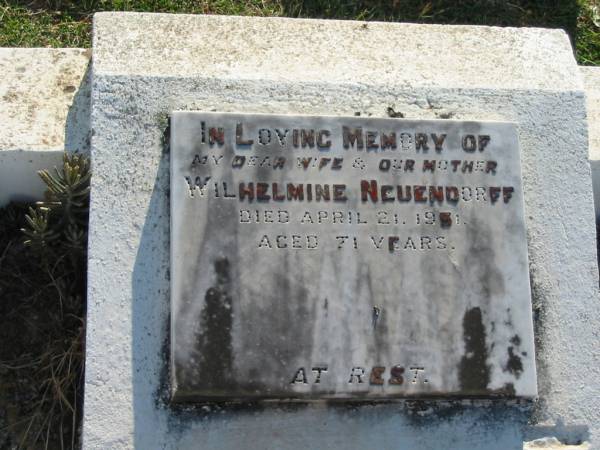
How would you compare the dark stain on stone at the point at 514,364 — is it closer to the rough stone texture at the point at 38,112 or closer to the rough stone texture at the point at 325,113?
the rough stone texture at the point at 325,113

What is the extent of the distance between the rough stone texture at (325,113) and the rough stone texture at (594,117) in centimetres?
28

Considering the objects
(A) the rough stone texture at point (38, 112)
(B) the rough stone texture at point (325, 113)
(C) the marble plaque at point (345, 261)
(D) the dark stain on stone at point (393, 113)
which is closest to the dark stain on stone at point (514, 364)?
(C) the marble plaque at point (345, 261)

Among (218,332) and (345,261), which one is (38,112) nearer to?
(218,332)

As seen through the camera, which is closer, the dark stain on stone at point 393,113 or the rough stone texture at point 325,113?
the rough stone texture at point 325,113

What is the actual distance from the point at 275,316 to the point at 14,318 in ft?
3.91

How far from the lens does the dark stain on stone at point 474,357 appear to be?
2605 mm

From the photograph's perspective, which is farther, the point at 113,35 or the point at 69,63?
the point at 69,63

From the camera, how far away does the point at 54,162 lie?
2959 mm

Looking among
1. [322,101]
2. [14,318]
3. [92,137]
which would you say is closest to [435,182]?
[322,101]

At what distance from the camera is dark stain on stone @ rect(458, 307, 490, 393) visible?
2.61 meters

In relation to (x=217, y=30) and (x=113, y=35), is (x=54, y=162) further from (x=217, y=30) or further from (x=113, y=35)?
(x=217, y=30)

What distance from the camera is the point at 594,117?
10.8ft

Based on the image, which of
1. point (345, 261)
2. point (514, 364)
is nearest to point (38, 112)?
point (345, 261)

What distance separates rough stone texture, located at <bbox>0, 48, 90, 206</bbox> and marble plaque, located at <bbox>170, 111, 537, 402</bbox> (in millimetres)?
543
